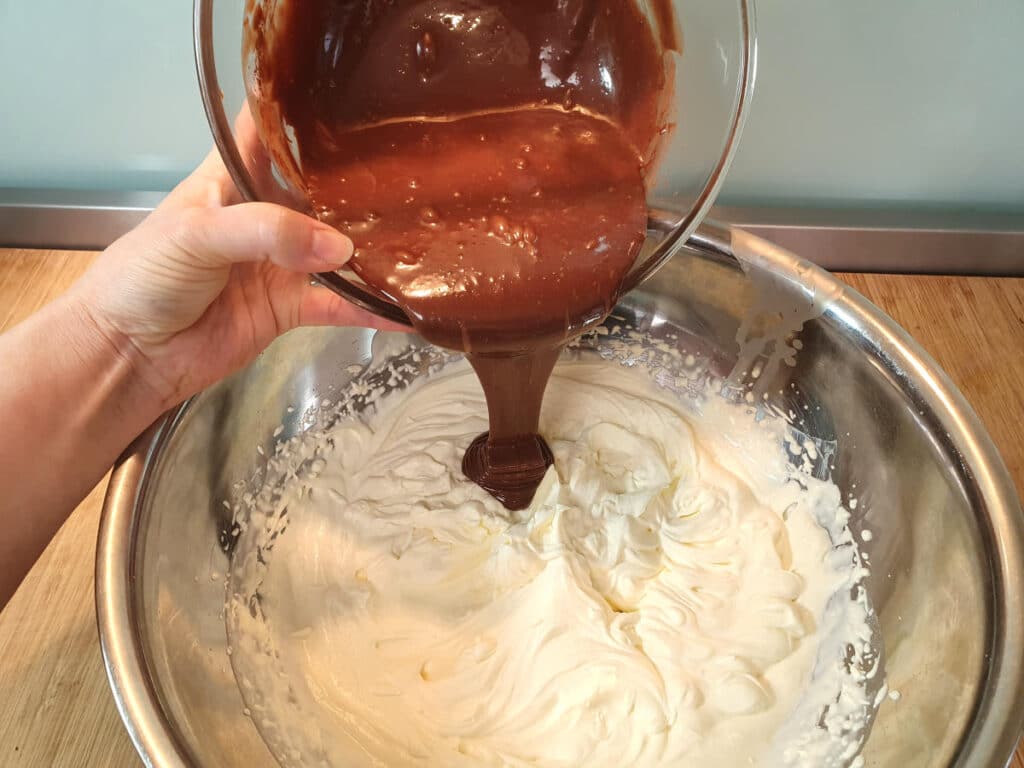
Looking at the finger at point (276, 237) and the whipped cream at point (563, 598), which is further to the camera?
the whipped cream at point (563, 598)

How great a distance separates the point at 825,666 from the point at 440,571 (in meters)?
0.62

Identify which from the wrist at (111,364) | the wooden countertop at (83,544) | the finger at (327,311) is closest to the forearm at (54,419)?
the wrist at (111,364)

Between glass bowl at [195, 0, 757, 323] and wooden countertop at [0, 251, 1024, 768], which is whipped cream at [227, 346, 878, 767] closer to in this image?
wooden countertop at [0, 251, 1024, 768]

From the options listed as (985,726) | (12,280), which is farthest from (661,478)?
(12,280)

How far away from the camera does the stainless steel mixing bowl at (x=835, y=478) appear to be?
37.9 inches

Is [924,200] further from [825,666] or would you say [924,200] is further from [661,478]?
[825,666]

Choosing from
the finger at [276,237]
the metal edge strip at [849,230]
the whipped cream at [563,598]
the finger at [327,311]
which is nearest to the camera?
the finger at [276,237]

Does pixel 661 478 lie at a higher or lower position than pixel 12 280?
lower

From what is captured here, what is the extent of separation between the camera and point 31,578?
1.28 metres

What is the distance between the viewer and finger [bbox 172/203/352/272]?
2.95ft

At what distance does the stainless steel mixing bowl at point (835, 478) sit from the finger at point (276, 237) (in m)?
0.34

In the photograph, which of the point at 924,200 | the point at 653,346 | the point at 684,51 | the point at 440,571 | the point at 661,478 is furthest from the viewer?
the point at 924,200

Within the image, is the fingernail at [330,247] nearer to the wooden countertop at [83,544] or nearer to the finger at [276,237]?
the finger at [276,237]

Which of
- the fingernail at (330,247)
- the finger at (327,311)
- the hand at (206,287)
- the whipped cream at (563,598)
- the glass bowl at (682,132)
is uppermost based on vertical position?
the glass bowl at (682,132)
